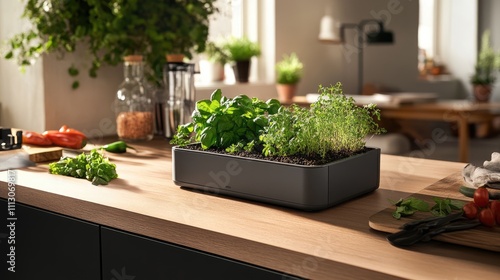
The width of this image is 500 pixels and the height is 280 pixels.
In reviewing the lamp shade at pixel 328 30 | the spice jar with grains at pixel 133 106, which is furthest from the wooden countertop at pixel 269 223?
the lamp shade at pixel 328 30

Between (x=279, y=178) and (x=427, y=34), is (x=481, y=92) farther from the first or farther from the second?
(x=279, y=178)

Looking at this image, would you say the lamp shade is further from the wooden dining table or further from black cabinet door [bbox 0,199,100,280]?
black cabinet door [bbox 0,199,100,280]

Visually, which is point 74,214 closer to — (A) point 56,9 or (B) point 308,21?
(A) point 56,9

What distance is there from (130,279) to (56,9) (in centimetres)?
136

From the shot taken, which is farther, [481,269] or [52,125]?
[52,125]

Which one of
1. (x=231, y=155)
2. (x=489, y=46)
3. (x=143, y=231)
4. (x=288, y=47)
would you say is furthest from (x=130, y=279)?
(x=489, y=46)

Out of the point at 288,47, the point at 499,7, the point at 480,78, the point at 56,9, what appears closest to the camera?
the point at 56,9

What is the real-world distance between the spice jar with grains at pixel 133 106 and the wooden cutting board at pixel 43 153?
1.17ft

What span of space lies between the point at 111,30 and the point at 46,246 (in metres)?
1.02

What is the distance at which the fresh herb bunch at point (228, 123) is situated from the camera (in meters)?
1.47

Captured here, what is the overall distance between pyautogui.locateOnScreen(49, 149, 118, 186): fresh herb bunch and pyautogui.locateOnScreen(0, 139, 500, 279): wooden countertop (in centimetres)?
2

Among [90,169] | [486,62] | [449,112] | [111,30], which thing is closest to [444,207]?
[90,169]

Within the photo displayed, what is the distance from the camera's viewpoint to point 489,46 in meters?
7.37

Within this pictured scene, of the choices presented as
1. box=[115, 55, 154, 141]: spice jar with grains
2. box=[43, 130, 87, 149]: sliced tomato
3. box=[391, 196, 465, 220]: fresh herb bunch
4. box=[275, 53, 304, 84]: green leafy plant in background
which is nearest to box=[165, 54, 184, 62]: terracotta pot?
box=[115, 55, 154, 141]: spice jar with grains
